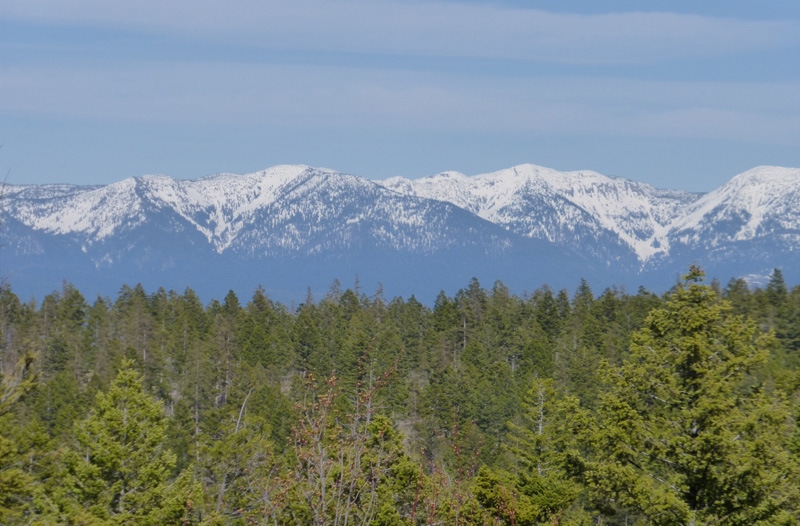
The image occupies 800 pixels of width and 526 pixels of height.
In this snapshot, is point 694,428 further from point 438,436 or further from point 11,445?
point 11,445

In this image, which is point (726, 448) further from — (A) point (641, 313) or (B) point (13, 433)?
(A) point (641, 313)

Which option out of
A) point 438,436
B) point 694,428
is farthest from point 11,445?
point 694,428

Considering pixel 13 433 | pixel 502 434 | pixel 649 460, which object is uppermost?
pixel 13 433

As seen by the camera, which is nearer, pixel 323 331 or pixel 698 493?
pixel 698 493

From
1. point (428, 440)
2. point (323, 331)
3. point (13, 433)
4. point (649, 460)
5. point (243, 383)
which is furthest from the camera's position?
point (323, 331)

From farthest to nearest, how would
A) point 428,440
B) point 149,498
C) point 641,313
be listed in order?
1. point 641,313
2. point 428,440
3. point 149,498

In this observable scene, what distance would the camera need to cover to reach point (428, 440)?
5900 centimetres

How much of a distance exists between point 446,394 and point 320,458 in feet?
188

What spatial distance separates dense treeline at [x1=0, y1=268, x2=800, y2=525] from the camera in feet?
33.5

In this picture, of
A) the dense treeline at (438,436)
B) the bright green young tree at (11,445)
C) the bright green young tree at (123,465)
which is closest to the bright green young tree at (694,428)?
the dense treeline at (438,436)

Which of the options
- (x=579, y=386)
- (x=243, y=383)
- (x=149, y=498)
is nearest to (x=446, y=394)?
(x=579, y=386)

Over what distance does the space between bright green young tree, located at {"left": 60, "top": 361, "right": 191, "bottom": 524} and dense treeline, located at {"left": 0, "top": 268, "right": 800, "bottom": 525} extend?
0.05 metres

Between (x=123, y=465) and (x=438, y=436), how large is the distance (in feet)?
41.5

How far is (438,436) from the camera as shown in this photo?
9.27 meters
